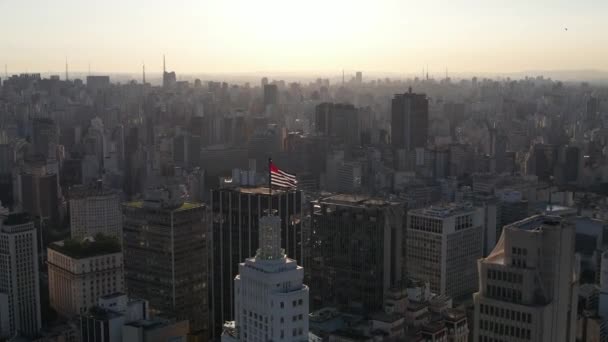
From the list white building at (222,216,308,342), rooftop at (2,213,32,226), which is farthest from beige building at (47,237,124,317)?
white building at (222,216,308,342)

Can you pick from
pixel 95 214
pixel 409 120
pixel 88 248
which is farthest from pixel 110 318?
pixel 409 120

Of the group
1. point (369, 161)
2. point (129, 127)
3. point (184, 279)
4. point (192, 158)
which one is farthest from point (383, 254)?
point (129, 127)

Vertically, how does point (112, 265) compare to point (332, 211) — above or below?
below

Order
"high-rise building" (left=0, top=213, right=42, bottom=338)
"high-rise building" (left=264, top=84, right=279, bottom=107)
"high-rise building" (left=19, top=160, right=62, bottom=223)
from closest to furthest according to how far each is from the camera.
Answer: "high-rise building" (left=0, top=213, right=42, bottom=338), "high-rise building" (left=19, top=160, right=62, bottom=223), "high-rise building" (left=264, top=84, right=279, bottom=107)

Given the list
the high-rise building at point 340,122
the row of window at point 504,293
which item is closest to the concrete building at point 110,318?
the row of window at point 504,293

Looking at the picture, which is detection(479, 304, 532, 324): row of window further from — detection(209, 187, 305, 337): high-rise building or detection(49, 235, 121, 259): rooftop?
detection(49, 235, 121, 259): rooftop

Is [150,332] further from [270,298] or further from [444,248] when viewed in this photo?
[444,248]

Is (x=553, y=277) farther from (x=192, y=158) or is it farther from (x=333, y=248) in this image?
(x=192, y=158)
